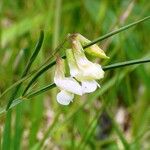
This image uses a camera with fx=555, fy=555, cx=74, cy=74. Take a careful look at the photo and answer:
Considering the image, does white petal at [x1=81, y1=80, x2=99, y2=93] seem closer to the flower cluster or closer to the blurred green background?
the flower cluster

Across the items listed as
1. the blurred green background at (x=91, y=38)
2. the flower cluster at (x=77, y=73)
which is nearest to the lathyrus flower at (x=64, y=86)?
the flower cluster at (x=77, y=73)

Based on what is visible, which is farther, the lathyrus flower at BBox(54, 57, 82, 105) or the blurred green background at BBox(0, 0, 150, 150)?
the blurred green background at BBox(0, 0, 150, 150)

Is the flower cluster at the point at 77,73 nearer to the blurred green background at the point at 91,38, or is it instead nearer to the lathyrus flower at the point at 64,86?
the lathyrus flower at the point at 64,86

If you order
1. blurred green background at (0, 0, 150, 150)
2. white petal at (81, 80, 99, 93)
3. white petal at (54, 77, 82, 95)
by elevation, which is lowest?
white petal at (81, 80, 99, 93)

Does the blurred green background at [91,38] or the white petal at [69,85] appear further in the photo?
the blurred green background at [91,38]

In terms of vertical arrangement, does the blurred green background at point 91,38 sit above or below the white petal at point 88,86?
above

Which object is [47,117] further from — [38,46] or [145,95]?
[38,46]

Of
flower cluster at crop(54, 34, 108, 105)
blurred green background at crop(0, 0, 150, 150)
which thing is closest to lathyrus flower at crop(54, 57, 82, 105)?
flower cluster at crop(54, 34, 108, 105)

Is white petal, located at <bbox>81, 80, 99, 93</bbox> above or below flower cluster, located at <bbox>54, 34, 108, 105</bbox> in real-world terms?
below

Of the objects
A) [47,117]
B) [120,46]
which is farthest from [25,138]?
[120,46]
